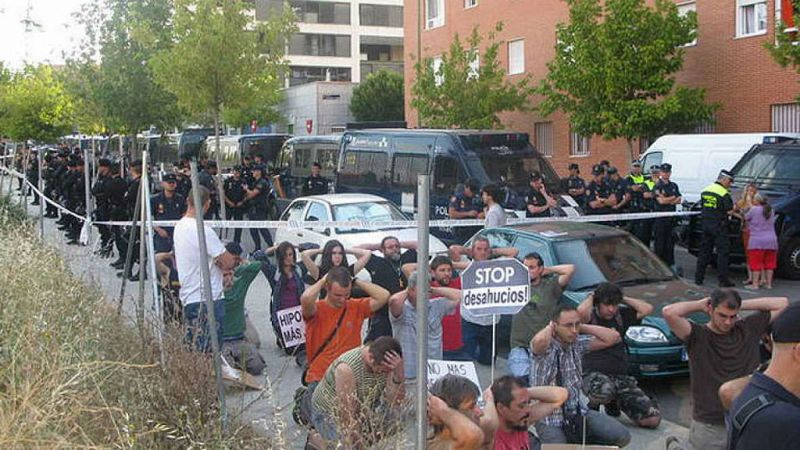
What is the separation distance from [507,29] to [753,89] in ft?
37.7

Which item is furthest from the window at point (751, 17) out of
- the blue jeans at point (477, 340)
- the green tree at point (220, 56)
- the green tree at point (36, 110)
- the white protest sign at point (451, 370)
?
the green tree at point (36, 110)

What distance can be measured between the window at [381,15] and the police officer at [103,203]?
52990 mm

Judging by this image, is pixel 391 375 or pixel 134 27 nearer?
pixel 391 375

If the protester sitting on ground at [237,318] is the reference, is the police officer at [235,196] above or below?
above

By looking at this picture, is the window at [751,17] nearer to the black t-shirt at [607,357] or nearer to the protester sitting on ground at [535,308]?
the protester sitting on ground at [535,308]

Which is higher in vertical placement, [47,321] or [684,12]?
[684,12]

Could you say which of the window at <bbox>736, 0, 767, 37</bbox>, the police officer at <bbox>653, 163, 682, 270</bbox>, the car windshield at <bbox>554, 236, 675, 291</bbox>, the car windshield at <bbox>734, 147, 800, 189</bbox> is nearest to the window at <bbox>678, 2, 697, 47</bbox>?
the window at <bbox>736, 0, 767, 37</bbox>

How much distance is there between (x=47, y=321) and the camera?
6.38m

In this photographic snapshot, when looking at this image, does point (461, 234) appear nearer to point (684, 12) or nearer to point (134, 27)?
point (134, 27)

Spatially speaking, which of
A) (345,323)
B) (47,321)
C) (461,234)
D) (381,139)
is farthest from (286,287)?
(381,139)

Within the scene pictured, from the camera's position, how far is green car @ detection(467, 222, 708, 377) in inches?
342

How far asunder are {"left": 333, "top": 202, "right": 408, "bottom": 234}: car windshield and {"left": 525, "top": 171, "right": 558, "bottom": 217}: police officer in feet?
7.67

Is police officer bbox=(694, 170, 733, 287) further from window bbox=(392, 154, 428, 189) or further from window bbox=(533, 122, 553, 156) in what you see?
window bbox=(533, 122, 553, 156)

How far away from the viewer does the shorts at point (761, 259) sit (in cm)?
1427
